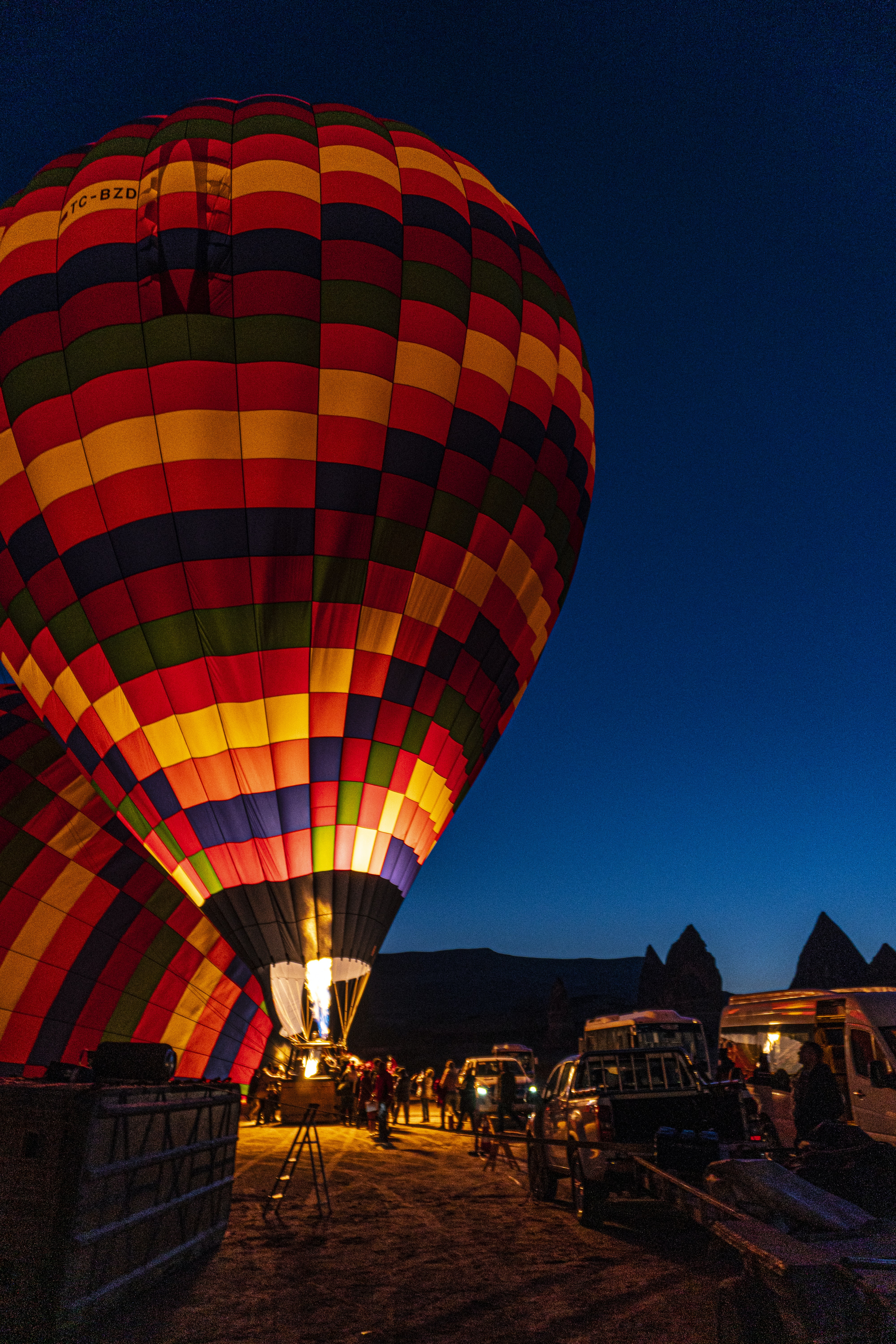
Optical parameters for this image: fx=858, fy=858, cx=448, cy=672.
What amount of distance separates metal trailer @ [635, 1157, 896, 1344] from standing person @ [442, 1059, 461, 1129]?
15.5 m

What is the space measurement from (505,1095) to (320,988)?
626 centimetres

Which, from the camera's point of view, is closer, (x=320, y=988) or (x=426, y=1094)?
(x=320, y=988)

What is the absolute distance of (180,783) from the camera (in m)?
10.1

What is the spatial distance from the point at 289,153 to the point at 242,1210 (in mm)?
12507

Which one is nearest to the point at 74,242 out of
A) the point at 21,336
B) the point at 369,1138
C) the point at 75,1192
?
the point at 21,336

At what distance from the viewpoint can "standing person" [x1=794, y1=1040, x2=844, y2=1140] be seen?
6.36m

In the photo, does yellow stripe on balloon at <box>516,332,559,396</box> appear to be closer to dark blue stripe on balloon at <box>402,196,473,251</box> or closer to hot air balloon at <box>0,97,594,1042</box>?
hot air balloon at <box>0,97,594,1042</box>

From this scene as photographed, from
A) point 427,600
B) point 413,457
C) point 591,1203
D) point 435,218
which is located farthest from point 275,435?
point 591,1203

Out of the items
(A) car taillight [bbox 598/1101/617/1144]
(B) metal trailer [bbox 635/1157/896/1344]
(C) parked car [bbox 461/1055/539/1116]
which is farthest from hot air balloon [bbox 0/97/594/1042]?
(C) parked car [bbox 461/1055/539/1116]

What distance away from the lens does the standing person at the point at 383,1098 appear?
14.9 metres

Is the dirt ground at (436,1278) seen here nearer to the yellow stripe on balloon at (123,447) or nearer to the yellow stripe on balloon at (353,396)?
the yellow stripe on balloon at (123,447)

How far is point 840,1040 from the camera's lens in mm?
9344

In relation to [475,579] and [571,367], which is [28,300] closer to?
[475,579]

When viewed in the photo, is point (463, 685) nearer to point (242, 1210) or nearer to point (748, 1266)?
point (242, 1210)
